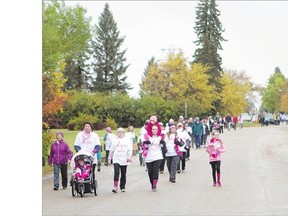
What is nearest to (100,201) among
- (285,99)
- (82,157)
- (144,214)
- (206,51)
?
(82,157)

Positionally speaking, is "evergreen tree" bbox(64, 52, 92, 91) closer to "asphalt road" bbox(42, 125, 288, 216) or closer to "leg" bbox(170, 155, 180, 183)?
"asphalt road" bbox(42, 125, 288, 216)

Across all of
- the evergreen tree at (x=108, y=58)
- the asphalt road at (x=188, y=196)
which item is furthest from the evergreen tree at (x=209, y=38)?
the asphalt road at (x=188, y=196)

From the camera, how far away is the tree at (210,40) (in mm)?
83438

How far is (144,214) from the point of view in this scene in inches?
404

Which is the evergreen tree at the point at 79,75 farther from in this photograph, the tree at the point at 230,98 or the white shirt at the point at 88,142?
the white shirt at the point at 88,142

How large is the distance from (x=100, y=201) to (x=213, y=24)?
77334 millimetres

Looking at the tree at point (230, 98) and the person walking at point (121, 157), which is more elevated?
the tree at point (230, 98)

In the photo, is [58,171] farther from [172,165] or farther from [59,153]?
[172,165]

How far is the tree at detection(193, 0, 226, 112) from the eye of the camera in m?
83.4

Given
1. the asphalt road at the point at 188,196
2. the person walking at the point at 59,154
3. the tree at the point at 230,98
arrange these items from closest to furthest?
the asphalt road at the point at 188,196 → the person walking at the point at 59,154 → the tree at the point at 230,98

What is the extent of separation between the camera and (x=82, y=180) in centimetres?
1351

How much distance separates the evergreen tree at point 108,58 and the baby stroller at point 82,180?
7286 centimetres
